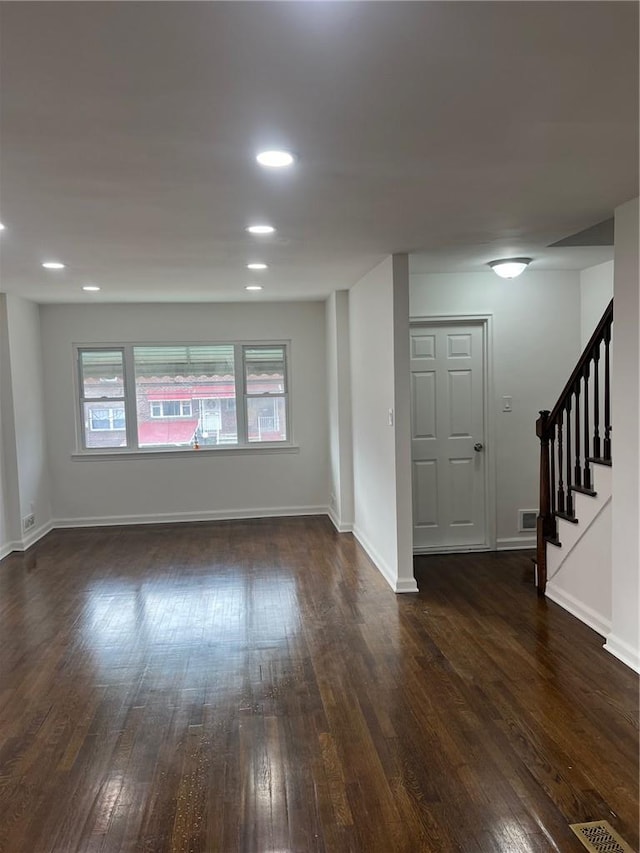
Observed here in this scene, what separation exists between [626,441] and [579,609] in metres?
1.25

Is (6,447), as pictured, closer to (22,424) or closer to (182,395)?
(22,424)

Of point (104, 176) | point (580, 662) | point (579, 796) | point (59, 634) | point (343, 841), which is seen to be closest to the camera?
point (343, 841)

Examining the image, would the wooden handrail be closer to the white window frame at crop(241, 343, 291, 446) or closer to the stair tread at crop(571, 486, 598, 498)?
the stair tread at crop(571, 486, 598, 498)

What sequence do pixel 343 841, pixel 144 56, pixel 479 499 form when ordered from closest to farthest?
pixel 144 56 → pixel 343 841 → pixel 479 499

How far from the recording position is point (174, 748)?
2.58m

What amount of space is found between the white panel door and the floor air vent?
333 cm

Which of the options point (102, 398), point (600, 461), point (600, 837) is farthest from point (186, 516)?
point (600, 837)

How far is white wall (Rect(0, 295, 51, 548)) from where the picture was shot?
5.67 m

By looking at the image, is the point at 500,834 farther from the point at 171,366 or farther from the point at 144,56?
the point at 171,366

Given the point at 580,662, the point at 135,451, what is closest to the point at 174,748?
the point at 580,662

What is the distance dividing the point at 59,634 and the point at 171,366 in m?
3.54

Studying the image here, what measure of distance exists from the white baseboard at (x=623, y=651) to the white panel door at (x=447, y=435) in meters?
2.08

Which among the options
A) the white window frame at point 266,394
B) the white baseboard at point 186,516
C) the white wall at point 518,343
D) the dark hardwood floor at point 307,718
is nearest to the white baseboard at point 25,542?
the white baseboard at point 186,516

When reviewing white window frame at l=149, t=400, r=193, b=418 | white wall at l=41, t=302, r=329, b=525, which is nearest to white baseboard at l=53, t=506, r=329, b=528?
white wall at l=41, t=302, r=329, b=525
